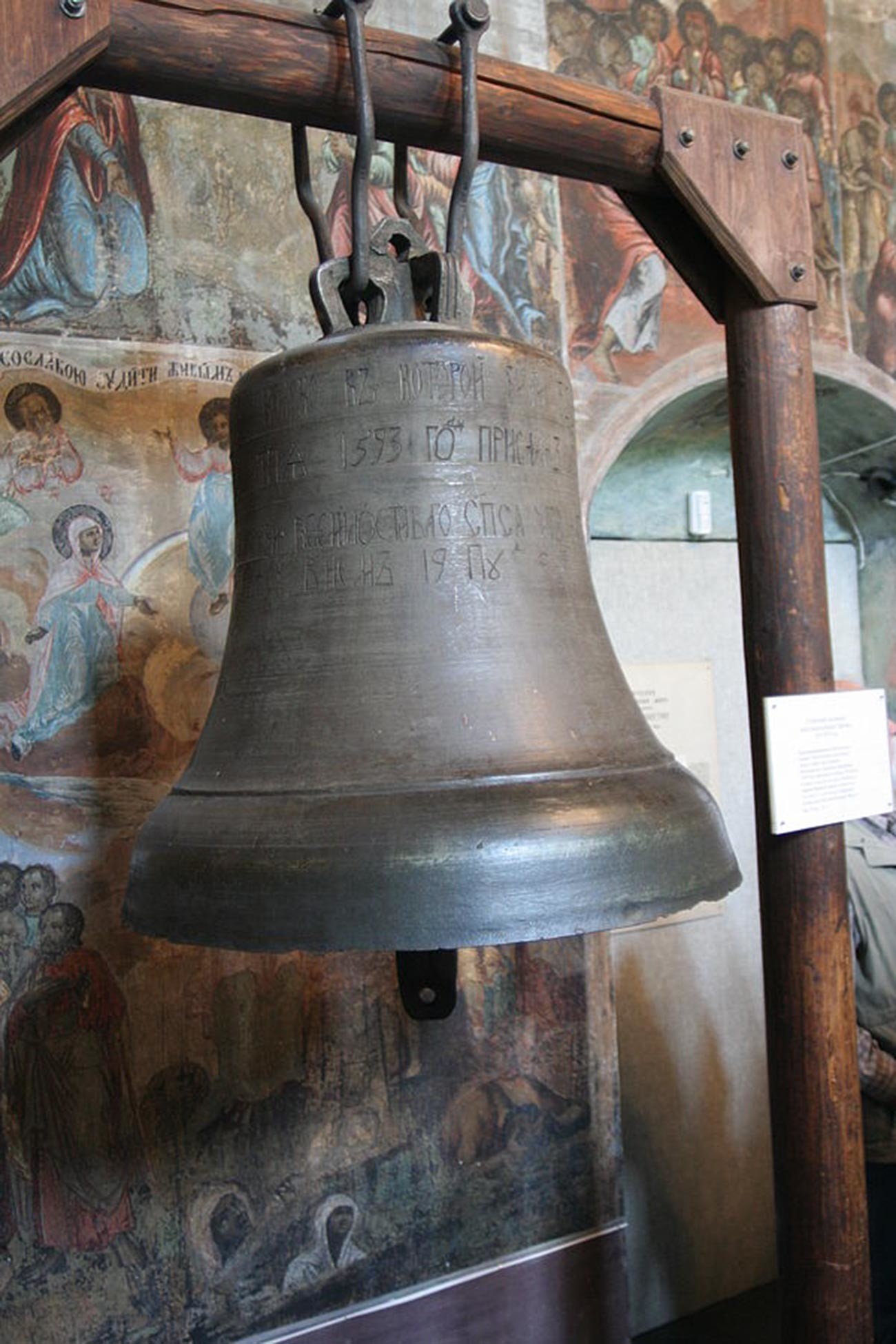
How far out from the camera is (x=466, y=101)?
56.6 inches

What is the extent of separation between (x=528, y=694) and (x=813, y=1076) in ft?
3.20

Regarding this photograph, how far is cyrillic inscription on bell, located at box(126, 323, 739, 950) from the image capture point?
1153mm

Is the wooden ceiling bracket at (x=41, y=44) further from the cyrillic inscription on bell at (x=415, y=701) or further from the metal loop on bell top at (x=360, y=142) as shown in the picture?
the cyrillic inscription on bell at (x=415, y=701)

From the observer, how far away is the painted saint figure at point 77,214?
2609 mm

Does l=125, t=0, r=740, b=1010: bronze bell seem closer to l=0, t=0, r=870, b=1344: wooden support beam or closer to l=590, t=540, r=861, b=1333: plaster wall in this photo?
l=0, t=0, r=870, b=1344: wooden support beam

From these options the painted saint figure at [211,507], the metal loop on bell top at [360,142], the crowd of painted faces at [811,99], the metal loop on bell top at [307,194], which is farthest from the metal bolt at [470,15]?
the crowd of painted faces at [811,99]

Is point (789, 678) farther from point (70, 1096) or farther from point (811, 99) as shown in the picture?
point (811, 99)

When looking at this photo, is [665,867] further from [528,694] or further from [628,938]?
[628,938]

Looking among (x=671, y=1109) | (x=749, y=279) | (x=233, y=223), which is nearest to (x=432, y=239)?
(x=233, y=223)

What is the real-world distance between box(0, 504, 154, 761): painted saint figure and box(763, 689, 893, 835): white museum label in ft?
4.79

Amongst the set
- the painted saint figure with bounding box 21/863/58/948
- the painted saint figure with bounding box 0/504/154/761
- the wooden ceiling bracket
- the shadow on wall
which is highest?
the wooden ceiling bracket

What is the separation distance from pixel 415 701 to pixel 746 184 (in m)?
1.09

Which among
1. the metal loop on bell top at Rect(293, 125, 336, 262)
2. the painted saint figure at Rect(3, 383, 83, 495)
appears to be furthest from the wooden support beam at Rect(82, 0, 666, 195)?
the painted saint figure at Rect(3, 383, 83, 495)

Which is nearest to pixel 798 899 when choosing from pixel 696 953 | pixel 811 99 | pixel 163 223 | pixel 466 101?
pixel 466 101
